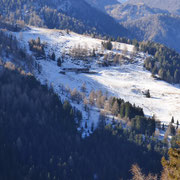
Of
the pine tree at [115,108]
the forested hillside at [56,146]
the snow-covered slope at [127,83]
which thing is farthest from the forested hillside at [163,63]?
the forested hillside at [56,146]

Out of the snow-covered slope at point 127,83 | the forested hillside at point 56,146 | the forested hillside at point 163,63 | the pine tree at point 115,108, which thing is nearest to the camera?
the forested hillside at point 56,146

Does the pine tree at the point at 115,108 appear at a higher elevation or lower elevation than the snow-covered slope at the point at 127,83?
lower

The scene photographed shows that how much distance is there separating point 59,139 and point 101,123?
15.7 metres

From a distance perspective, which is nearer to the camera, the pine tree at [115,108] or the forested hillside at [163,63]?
the pine tree at [115,108]

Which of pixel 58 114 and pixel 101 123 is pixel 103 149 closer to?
pixel 101 123

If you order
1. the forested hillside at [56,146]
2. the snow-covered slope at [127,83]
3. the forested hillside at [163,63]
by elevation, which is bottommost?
the forested hillside at [56,146]

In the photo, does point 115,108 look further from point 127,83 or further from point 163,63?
point 163,63

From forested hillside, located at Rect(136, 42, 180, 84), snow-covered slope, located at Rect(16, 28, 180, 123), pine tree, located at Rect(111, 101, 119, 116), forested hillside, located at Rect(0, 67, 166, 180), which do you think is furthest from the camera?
forested hillside, located at Rect(136, 42, 180, 84)

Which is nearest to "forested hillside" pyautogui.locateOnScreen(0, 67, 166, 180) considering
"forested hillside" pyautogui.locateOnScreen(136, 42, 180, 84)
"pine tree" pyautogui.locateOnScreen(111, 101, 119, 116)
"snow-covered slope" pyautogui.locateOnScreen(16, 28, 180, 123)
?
"pine tree" pyautogui.locateOnScreen(111, 101, 119, 116)

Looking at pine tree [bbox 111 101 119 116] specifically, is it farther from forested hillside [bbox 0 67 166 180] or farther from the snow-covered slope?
the snow-covered slope

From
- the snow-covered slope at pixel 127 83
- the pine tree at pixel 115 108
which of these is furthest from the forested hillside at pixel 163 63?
the pine tree at pixel 115 108

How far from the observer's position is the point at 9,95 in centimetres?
8038

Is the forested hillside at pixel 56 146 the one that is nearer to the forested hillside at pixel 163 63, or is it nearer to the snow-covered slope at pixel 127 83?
the snow-covered slope at pixel 127 83

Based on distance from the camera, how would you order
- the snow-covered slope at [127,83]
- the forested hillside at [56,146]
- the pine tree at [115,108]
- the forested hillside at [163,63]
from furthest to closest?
1. the forested hillside at [163,63]
2. the snow-covered slope at [127,83]
3. the pine tree at [115,108]
4. the forested hillside at [56,146]
